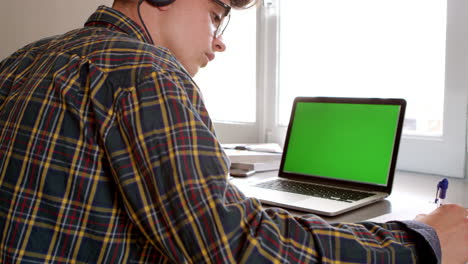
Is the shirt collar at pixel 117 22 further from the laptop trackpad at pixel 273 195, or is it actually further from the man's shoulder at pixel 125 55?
the laptop trackpad at pixel 273 195

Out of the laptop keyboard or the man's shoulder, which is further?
the laptop keyboard

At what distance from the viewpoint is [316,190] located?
1.30m

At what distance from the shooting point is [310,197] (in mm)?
1218

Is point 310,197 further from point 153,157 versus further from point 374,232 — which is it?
point 153,157

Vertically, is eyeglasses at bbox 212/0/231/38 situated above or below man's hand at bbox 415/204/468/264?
above

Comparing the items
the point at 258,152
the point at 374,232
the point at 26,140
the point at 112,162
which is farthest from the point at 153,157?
the point at 258,152

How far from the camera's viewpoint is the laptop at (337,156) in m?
1.24

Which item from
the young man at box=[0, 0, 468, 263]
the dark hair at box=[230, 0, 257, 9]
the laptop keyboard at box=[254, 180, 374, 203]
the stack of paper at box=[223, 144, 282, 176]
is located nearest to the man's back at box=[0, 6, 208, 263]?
the young man at box=[0, 0, 468, 263]

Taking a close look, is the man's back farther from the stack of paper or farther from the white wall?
the white wall

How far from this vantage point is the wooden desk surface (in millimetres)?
1105

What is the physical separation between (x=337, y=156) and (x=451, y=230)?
2.10 ft

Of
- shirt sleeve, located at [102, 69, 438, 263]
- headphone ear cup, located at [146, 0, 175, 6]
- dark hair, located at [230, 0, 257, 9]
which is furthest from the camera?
dark hair, located at [230, 0, 257, 9]

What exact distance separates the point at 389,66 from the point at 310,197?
76 centimetres

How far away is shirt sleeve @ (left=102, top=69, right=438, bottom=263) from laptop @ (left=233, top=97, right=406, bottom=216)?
1.68 feet
